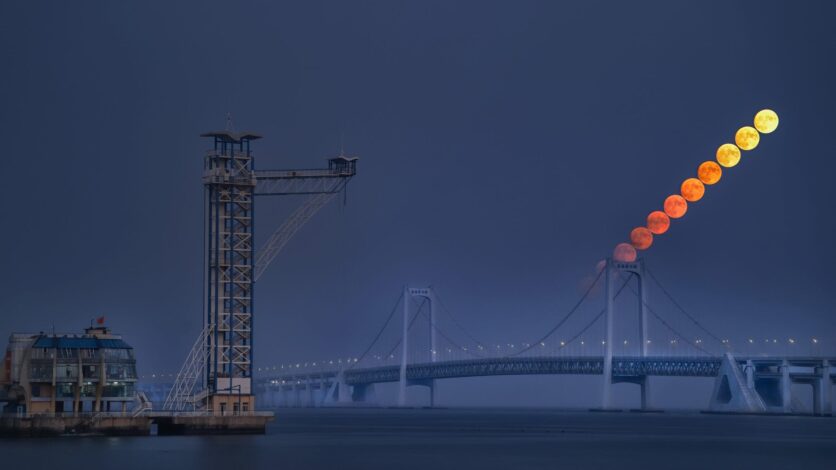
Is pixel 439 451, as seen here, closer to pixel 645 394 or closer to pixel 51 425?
pixel 51 425

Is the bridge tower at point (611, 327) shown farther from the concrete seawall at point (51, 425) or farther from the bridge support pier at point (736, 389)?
the concrete seawall at point (51, 425)

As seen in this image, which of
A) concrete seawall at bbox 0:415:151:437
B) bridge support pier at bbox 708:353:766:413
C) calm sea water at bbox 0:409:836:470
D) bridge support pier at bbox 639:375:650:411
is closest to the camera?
calm sea water at bbox 0:409:836:470

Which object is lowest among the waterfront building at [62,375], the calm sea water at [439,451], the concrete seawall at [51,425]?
the calm sea water at [439,451]

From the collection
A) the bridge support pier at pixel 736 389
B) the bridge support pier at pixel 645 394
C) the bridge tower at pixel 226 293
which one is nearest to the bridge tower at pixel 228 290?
the bridge tower at pixel 226 293

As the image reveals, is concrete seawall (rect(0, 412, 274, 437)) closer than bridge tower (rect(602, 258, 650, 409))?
Yes

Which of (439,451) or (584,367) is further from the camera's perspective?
(584,367)

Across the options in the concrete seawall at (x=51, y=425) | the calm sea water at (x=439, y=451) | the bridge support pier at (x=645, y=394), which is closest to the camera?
the calm sea water at (x=439, y=451)

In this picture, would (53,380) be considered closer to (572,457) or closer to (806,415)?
(572,457)

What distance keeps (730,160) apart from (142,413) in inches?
1318

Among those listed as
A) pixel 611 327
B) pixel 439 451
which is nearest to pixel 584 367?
pixel 611 327

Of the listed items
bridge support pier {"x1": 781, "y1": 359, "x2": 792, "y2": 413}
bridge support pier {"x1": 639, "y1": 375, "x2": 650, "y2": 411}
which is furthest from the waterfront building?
bridge support pier {"x1": 639, "y1": 375, "x2": 650, "y2": 411}

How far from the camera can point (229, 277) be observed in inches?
2854

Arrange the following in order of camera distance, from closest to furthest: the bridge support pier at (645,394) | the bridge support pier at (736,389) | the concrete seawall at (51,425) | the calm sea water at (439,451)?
the calm sea water at (439,451)
the concrete seawall at (51,425)
the bridge support pier at (736,389)
the bridge support pier at (645,394)

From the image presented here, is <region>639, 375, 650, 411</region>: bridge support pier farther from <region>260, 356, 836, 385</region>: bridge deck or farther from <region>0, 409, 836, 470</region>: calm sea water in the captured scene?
<region>0, 409, 836, 470</region>: calm sea water
